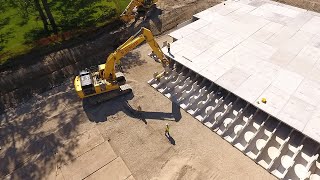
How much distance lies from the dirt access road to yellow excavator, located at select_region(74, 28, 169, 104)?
3.13ft

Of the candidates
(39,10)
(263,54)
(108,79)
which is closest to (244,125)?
(263,54)

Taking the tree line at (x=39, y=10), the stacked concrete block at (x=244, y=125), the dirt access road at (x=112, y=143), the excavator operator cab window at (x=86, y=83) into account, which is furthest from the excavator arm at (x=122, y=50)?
the tree line at (x=39, y=10)

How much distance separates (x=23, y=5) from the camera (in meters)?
37.2

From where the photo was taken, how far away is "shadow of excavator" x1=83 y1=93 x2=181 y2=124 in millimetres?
22956

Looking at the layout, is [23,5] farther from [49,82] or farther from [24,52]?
[49,82]

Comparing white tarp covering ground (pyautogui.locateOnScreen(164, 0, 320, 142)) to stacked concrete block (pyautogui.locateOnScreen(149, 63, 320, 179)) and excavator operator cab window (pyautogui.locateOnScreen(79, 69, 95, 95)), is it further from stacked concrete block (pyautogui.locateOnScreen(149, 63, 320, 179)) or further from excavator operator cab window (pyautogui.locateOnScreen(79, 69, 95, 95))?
excavator operator cab window (pyautogui.locateOnScreen(79, 69, 95, 95))

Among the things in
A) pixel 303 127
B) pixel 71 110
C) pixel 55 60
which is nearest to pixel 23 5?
pixel 55 60

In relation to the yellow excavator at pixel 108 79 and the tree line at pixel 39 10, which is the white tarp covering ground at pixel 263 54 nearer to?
the yellow excavator at pixel 108 79

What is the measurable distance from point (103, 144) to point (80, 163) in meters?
2.23

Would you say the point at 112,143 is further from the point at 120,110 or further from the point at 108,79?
the point at 108,79

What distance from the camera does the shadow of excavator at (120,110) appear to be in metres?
23.0

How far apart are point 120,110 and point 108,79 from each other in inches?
121

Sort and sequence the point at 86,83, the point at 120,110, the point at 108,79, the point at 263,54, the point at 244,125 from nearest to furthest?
the point at 244,125, the point at 86,83, the point at 120,110, the point at 108,79, the point at 263,54

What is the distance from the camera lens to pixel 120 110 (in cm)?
2380
